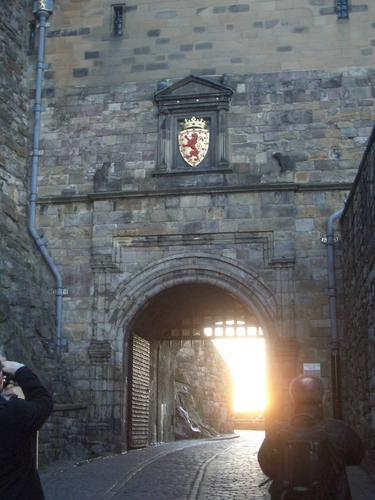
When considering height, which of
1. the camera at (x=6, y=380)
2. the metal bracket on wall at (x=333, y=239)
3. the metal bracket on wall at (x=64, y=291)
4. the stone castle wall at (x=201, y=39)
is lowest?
the camera at (x=6, y=380)

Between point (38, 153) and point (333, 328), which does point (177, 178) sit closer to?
point (38, 153)

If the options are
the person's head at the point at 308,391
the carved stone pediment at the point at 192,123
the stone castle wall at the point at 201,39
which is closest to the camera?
the person's head at the point at 308,391

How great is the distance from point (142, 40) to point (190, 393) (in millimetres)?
9678

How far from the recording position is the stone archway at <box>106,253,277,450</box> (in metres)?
11.2

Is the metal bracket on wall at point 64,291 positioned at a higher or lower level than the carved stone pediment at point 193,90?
lower

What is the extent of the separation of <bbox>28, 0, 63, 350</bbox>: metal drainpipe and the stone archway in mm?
836

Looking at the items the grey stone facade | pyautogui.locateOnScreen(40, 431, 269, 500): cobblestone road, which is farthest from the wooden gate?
pyautogui.locateOnScreen(40, 431, 269, 500): cobblestone road

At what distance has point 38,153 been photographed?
39.5 ft

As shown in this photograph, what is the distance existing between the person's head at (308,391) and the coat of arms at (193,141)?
8.64 metres

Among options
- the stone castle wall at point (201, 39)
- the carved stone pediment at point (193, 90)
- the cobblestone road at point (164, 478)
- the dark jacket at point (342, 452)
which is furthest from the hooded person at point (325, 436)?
the stone castle wall at point (201, 39)

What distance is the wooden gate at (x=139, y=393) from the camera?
38.6ft

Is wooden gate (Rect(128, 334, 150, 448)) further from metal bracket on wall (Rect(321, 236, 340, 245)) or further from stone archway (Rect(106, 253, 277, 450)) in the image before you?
metal bracket on wall (Rect(321, 236, 340, 245))

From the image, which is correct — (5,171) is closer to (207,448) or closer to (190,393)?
(207,448)

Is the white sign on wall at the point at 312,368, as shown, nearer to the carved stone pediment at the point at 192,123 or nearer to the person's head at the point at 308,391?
the carved stone pediment at the point at 192,123
